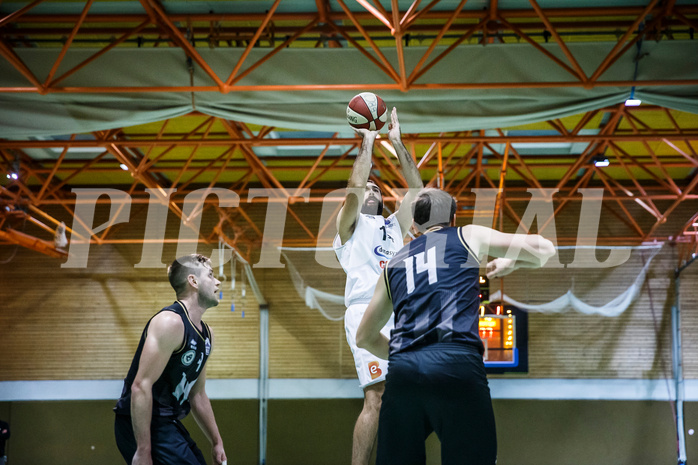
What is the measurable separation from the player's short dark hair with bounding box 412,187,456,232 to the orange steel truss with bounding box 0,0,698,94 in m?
4.54

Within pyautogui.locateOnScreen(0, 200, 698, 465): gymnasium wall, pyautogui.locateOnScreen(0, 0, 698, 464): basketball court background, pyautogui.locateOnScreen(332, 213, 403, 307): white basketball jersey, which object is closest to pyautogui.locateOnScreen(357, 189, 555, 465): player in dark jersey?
pyautogui.locateOnScreen(332, 213, 403, 307): white basketball jersey

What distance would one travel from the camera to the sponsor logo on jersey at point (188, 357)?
15.8 feet

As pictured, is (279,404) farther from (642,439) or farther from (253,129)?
(642,439)

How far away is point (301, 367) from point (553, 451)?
278 inches

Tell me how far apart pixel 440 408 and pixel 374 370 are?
1.68m

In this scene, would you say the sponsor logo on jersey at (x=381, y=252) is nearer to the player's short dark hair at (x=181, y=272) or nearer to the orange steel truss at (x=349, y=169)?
the player's short dark hair at (x=181, y=272)

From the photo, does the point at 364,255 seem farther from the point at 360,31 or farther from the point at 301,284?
the point at 301,284

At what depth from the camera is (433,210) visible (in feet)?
12.6

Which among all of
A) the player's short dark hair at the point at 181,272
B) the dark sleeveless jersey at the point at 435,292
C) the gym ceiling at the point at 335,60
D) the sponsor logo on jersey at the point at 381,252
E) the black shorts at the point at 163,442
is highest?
the gym ceiling at the point at 335,60

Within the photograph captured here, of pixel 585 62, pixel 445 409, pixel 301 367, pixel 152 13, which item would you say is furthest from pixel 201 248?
pixel 445 409

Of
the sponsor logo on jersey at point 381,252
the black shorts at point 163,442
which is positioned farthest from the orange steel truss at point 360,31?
the black shorts at point 163,442

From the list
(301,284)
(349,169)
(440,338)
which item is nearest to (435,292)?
(440,338)

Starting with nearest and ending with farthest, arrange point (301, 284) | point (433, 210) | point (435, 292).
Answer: point (435, 292) < point (433, 210) < point (301, 284)

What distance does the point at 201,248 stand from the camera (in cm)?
1908
